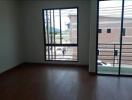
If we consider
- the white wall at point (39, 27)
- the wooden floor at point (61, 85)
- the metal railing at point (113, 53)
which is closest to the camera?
the wooden floor at point (61, 85)

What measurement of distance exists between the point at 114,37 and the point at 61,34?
1975 millimetres

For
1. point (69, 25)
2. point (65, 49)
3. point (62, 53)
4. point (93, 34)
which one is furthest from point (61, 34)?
point (93, 34)

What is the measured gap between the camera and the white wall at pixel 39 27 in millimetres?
5035

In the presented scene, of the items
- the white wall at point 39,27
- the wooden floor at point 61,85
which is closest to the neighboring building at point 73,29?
the white wall at point 39,27

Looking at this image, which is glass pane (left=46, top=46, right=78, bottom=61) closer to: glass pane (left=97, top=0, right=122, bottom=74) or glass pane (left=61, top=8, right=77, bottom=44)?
glass pane (left=61, top=8, right=77, bottom=44)

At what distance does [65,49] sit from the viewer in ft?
18.0

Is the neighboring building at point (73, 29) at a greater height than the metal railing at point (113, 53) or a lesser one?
greater

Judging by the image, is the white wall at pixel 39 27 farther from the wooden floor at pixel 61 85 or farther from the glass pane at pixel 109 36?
the wooden floor at pixel 61 85

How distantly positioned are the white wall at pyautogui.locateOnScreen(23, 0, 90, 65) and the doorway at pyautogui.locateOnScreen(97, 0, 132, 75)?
2.56 ft

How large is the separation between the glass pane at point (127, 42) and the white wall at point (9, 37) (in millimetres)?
3697

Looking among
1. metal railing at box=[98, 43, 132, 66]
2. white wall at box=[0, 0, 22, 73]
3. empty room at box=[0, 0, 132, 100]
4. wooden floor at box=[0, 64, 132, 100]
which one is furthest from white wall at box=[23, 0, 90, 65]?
wooden floor at box=[0, 64, 132, 100]

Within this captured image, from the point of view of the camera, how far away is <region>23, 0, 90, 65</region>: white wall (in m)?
5.04

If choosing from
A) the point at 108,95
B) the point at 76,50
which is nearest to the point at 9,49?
the point at 76,50

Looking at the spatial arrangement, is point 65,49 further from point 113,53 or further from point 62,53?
point 113,53
